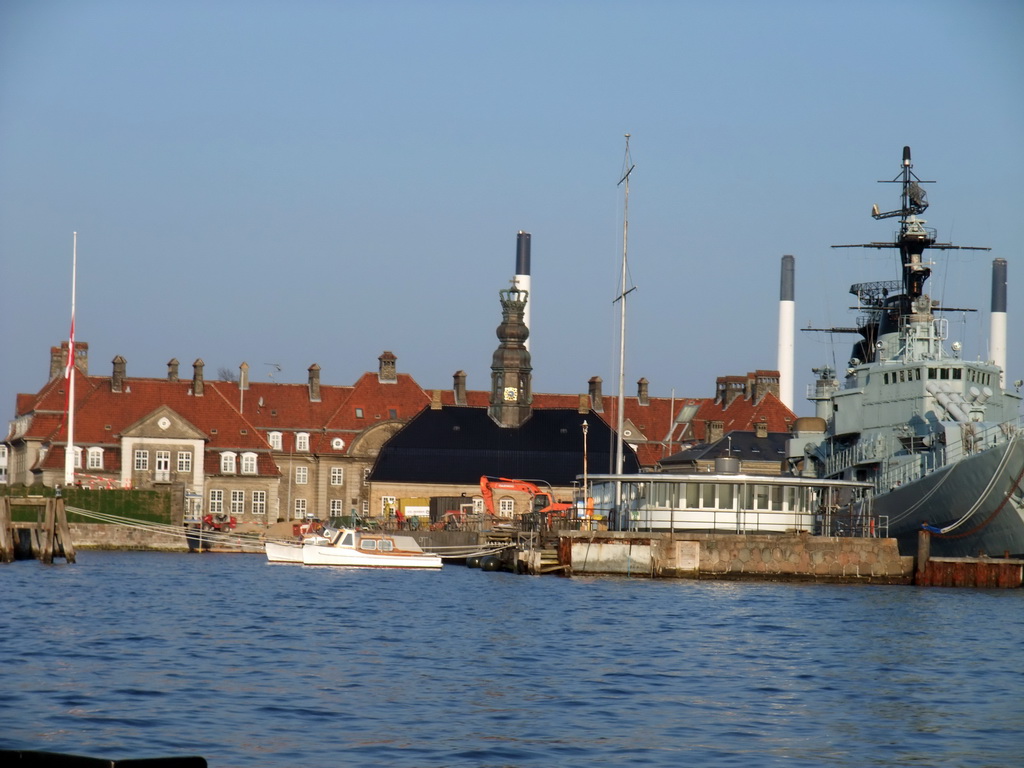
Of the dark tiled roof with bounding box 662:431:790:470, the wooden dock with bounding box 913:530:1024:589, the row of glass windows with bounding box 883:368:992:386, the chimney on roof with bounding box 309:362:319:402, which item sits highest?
the chimney on roof with bounding box 309:362:319:402

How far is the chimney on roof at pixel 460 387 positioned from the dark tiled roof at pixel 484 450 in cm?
1031

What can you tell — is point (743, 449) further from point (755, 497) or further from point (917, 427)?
point (755, 497)

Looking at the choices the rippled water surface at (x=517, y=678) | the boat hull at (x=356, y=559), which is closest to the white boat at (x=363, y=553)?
the boat hull at (x=356, y=559)

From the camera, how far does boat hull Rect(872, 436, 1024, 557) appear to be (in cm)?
5269

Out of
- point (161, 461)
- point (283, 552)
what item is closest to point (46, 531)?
point (283, 552)

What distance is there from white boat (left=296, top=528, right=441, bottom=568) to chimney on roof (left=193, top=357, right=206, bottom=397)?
145 ft

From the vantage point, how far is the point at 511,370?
11806cm

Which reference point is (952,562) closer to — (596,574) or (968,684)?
(596,574)

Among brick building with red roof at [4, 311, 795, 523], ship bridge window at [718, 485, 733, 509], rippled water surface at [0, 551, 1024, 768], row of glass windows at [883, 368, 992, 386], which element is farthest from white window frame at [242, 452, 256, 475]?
rippled water surface at [0, 551, 1024, 768]

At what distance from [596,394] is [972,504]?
7461cm

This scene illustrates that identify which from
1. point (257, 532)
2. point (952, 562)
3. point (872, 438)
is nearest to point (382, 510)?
point (257, 532)

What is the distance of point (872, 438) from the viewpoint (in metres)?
64.5

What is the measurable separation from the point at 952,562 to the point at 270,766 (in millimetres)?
37243

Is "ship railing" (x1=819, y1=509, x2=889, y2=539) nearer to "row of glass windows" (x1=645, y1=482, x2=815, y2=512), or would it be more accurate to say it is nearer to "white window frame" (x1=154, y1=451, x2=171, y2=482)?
"row of glass windows" (x1=645, y1=482, x2=815, y2=512)
